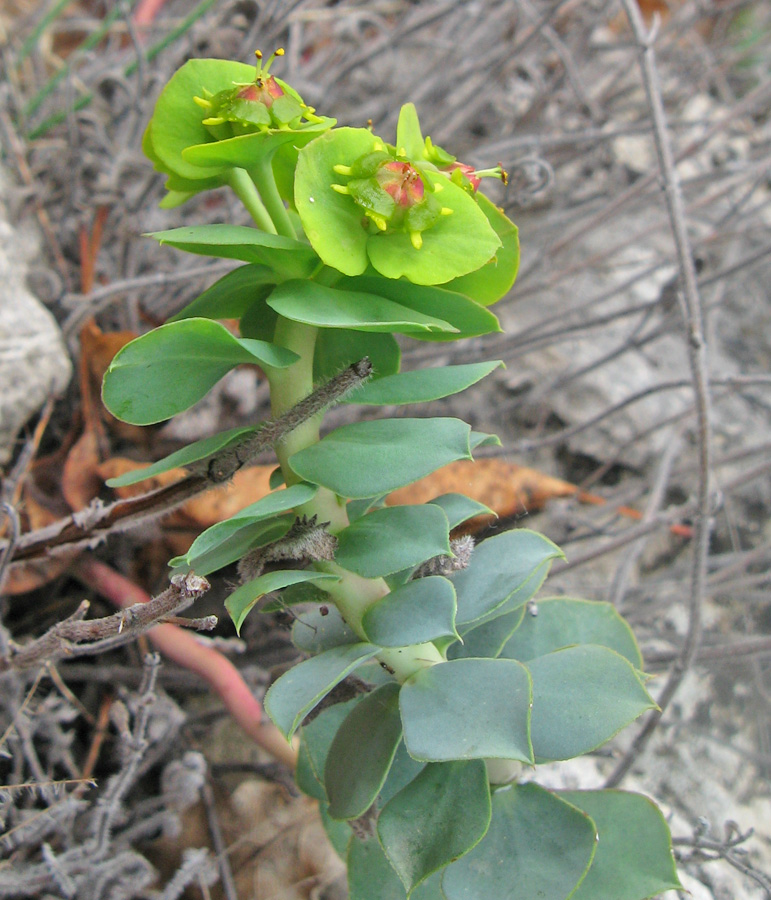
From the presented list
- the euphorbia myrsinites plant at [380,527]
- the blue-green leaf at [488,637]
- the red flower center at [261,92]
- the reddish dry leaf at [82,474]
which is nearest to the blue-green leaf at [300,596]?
the euphorbia myrsinites plant at [380,527]

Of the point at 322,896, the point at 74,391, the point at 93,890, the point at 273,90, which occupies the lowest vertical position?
the point at 322,896

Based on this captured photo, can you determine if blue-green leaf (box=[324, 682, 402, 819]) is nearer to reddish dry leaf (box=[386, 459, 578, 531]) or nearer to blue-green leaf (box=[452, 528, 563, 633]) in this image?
blue-green leaf (box=[452, 528, 563, 633])

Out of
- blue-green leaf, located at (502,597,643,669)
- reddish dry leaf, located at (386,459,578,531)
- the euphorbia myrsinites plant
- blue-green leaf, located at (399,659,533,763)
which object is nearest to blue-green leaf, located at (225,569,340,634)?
the euphorbia myrsinites plant

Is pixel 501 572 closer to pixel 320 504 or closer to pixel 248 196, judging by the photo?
pixel 320 504

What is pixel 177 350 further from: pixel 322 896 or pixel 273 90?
pixel 322 896

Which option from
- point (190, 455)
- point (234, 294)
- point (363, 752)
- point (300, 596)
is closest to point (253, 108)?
point (234, 294)

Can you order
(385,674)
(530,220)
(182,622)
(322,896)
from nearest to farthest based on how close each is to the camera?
1. (182,622)
2. (385,674)
3. (322,896)
4. (530,220)

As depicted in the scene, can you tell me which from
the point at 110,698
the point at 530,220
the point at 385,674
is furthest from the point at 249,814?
the point at 530,220
